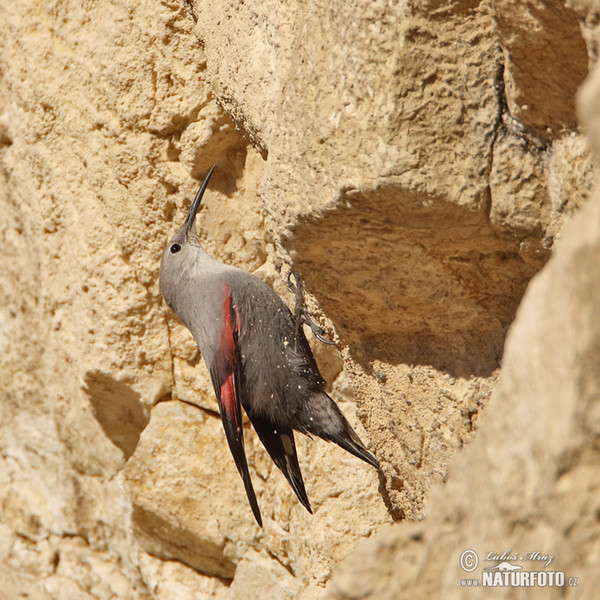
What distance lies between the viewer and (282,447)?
2.93 metres

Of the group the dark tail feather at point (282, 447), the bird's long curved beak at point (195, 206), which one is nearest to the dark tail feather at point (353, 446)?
the dark tail feather at point (282, 447)

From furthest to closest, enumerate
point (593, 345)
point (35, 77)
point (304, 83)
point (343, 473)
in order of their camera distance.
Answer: point (35, 77)
point (343, 473)
point (304, 83)
point (593, 345)

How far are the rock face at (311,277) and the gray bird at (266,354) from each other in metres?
0.17

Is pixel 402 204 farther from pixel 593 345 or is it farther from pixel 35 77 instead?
pixel 35 77

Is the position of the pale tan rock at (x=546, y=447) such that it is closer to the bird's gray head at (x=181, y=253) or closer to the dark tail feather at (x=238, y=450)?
the dark tail feather at (x=238, y=450)

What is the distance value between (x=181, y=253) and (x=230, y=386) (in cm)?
63

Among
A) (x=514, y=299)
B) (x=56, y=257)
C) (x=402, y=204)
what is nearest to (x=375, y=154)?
(x=402, y=204)

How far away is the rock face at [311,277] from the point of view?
1.30 meters

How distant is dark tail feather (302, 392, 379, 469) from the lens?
2826 millimetres

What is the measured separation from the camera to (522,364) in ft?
4.08

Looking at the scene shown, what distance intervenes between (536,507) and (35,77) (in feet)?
10.3

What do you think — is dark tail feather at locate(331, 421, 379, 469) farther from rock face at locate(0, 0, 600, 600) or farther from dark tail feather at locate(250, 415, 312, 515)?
dark tail feather at locate(250, 415, 312, 515)

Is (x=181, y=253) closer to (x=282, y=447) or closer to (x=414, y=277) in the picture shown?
(x=282, y=447)

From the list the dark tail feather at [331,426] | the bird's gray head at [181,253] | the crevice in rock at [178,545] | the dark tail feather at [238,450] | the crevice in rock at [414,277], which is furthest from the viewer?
the crevice in rock at [178,545]
